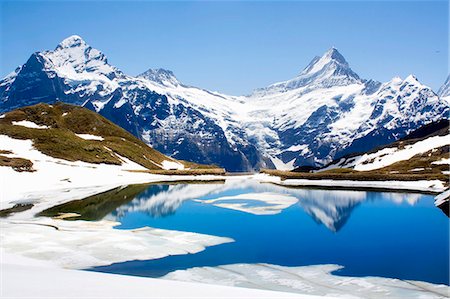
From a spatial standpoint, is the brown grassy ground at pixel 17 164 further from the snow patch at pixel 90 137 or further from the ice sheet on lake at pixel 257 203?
the snow patch at pixel 90 137

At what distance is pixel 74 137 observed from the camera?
15450cm

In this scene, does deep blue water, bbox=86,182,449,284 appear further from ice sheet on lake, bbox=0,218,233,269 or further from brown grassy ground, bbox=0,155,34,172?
brown grassy ground, bbox=0,155,34,172

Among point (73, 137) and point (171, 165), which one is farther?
point (171, 165)

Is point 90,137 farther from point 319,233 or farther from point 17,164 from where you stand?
point 319,233

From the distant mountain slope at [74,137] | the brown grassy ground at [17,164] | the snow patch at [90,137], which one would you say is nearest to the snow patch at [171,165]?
the distant mountain slope at [74,137]

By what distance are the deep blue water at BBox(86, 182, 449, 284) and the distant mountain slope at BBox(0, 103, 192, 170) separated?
6819cm

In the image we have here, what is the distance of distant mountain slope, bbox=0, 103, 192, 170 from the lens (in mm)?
129750

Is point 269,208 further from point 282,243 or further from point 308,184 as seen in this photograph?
point 308,184

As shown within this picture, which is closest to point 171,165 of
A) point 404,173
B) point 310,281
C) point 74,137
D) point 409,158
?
point 74,137

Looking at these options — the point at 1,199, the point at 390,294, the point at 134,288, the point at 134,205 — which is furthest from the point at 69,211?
the point at 390,294

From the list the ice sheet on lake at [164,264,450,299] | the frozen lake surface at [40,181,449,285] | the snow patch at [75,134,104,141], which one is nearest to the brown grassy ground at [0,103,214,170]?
the snow patch at [75,134,104,141]

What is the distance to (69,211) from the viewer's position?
53531mm

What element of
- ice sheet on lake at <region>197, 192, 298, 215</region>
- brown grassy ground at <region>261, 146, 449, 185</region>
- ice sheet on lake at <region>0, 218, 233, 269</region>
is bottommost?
ice sheet on lake at <region>0, 218, 233, 269</region>

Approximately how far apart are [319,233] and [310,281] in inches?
629
